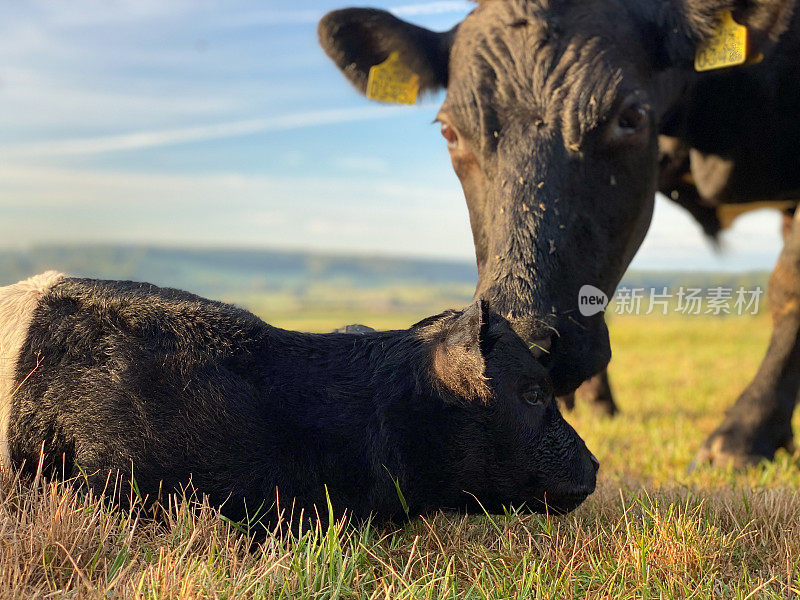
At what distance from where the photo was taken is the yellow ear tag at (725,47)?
173 inches

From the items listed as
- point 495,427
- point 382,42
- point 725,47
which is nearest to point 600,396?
point 725,47

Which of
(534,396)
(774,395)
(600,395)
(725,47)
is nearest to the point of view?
(534,396)

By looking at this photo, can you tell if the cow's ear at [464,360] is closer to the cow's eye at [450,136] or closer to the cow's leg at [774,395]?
the cow's eye at [450,136]

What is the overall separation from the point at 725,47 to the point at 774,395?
7.70 ft

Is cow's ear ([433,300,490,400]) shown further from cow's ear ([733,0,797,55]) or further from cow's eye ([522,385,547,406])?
cow's ear ([733,0,797,55])

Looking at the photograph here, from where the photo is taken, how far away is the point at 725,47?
4.46 m

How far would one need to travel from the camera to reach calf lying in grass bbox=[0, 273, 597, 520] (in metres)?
2.37

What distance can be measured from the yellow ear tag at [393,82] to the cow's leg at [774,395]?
2825 millimetres

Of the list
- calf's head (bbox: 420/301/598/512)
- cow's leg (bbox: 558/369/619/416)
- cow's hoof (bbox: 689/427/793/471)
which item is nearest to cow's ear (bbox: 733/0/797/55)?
cow's hoof (bbox: 689/427/793/471)

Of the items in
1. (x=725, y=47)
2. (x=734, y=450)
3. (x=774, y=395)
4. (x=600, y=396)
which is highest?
(x=725, y=47)

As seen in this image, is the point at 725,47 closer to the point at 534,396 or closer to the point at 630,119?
the point at 630,119

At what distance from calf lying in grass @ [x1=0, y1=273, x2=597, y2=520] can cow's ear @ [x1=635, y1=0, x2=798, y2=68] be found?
2.58 m

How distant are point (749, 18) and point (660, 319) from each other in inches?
804

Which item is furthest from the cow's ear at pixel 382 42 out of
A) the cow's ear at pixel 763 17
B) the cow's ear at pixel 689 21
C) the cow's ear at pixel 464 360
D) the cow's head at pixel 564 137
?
the cow's ear at pixel 464 360
